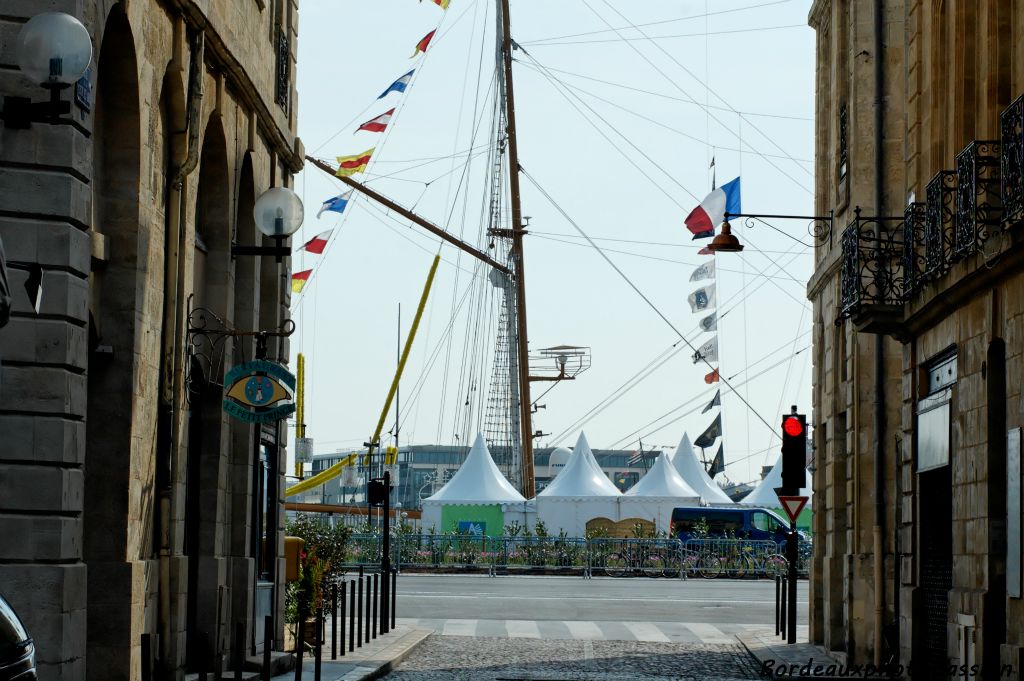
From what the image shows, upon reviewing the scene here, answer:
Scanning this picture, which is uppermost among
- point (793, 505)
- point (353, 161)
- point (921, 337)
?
point (353, 161)

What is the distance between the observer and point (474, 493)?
51750 millimetres

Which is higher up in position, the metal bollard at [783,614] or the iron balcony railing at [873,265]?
the iron balcony railing at [873,265]

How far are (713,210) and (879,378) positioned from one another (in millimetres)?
5183

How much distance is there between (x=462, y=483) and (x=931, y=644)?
35.8m

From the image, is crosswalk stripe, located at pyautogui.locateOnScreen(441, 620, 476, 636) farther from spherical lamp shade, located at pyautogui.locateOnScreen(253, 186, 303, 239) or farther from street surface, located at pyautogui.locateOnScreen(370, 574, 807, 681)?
spherical lamp shade, located at pyautogui.locateOnScreen(253, 186, 303, 239)

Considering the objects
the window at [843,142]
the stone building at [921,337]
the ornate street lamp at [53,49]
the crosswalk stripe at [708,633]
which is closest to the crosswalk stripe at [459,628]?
the crosswalk stripe at [708,633]

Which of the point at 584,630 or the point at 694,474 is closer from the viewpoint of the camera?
the point at 584,630

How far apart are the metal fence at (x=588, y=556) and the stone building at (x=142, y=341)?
26.3m

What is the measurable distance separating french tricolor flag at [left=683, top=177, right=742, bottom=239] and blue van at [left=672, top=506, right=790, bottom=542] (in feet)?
88.8

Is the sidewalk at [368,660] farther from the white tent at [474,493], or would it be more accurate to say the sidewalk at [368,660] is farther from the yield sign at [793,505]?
the white tent at [474,493]

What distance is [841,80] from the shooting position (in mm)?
22609

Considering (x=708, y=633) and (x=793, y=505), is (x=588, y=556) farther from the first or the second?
(x=793, y=505)

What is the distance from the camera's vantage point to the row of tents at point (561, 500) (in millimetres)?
50469

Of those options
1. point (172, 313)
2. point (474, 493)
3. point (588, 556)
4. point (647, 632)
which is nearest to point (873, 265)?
point (172, 313)
